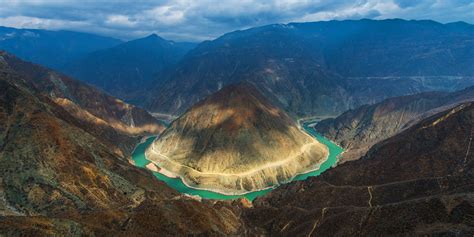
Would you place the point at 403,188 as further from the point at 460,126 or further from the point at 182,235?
the point at 182,235

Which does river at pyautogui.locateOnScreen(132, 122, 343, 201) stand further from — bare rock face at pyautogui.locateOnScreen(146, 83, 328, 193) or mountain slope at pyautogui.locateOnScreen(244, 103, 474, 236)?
mountain slope at pyautogui.locateOnScreen(244, 103, 474, 236)

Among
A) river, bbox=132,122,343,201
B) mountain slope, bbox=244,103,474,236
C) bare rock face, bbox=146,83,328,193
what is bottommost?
river, bbox=132,122,343,201

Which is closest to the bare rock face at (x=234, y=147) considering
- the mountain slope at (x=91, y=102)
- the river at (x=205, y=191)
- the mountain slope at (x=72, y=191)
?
the river at (x=205, y=191)

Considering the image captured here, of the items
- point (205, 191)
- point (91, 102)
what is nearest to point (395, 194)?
point (205, 191)

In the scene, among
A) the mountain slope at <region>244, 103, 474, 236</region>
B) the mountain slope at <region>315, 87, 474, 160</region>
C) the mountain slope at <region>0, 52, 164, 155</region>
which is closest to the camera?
the mountain slope at <region>244, 103, 474, 236</region>

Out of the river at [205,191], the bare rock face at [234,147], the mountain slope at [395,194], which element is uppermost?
the mountain slope at [395,194]

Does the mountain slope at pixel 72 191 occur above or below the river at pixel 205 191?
above

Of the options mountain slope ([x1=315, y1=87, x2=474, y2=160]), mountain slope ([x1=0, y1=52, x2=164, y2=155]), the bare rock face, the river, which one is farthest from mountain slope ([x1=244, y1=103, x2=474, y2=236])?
mountain slope ([x1=0, y1=52, x2=164, y2=155])

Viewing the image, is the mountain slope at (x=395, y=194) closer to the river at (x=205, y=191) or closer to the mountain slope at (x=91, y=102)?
the river at (x=205, y=191)
